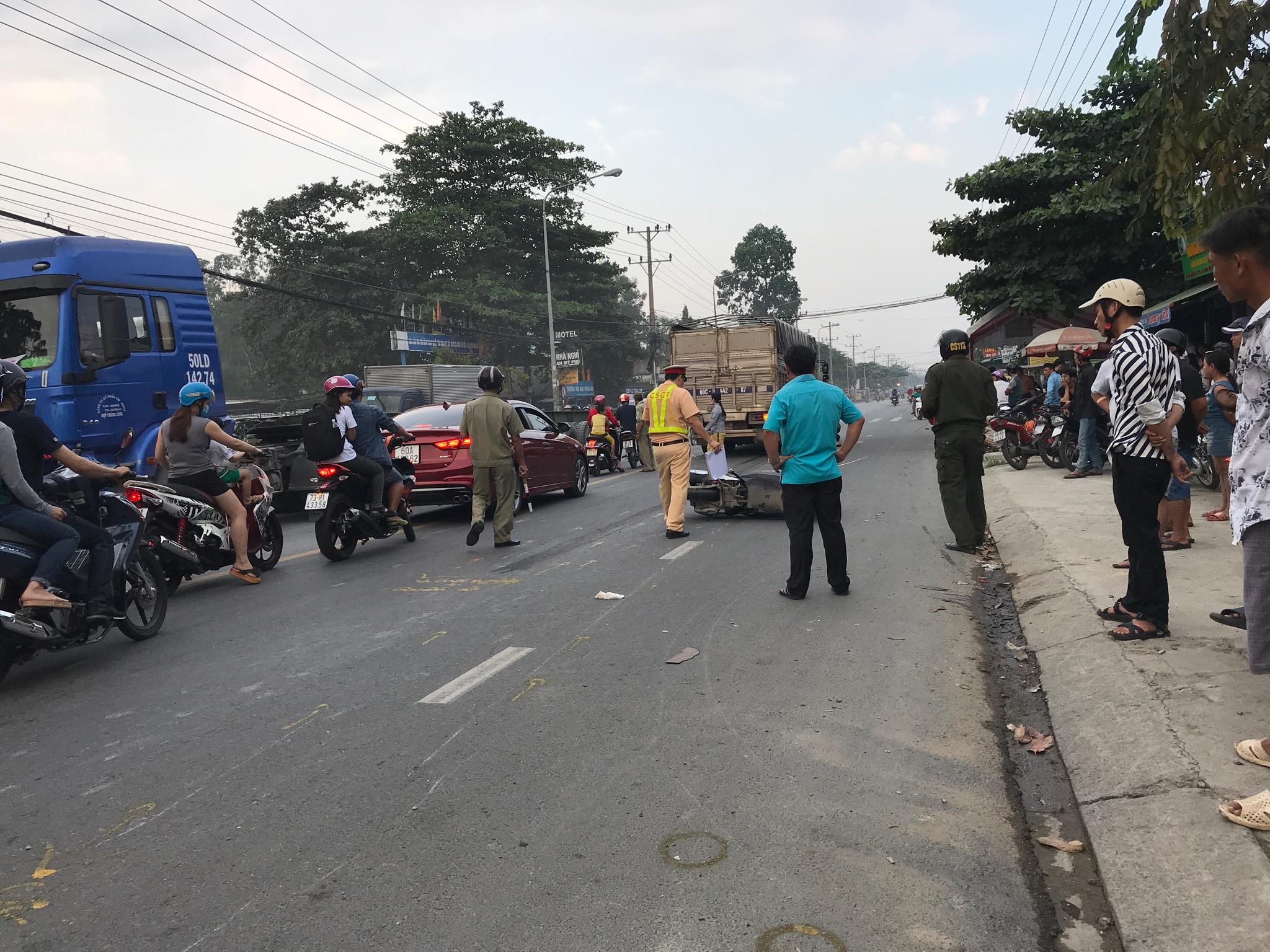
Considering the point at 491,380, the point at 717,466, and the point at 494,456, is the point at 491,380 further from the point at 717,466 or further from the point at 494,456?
the point at 717,466

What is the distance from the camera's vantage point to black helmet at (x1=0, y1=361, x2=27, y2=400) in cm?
510

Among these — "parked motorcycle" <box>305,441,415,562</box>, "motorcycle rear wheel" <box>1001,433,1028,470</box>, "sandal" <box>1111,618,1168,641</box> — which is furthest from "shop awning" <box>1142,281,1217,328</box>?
"parked motorcycle" <box>305,441,415,562</box>

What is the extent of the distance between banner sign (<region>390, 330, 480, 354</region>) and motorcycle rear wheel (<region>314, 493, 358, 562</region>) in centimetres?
3694

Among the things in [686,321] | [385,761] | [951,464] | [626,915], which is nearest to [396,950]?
[626,915]

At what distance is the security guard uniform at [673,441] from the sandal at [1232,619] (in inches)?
220

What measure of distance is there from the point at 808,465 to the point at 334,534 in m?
5.15

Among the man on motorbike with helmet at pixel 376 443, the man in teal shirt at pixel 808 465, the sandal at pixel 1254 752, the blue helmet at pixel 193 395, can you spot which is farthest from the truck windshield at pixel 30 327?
the sandal at pixel 1254 752

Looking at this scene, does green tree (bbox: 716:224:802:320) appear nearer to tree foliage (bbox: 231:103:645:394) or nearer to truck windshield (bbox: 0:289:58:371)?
tree foliage (bbox: 231:103:645:394)

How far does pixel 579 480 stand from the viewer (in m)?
14.9

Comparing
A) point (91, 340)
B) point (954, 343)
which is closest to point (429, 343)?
point (91, 340)

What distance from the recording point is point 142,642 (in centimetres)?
637

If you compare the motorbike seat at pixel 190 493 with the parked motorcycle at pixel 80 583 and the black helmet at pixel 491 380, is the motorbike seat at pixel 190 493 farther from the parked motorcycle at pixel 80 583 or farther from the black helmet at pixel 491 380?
the black helmet at pixel 491 380

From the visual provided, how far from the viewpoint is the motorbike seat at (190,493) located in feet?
25.7

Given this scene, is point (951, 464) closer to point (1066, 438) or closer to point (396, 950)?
point (396, 950)
